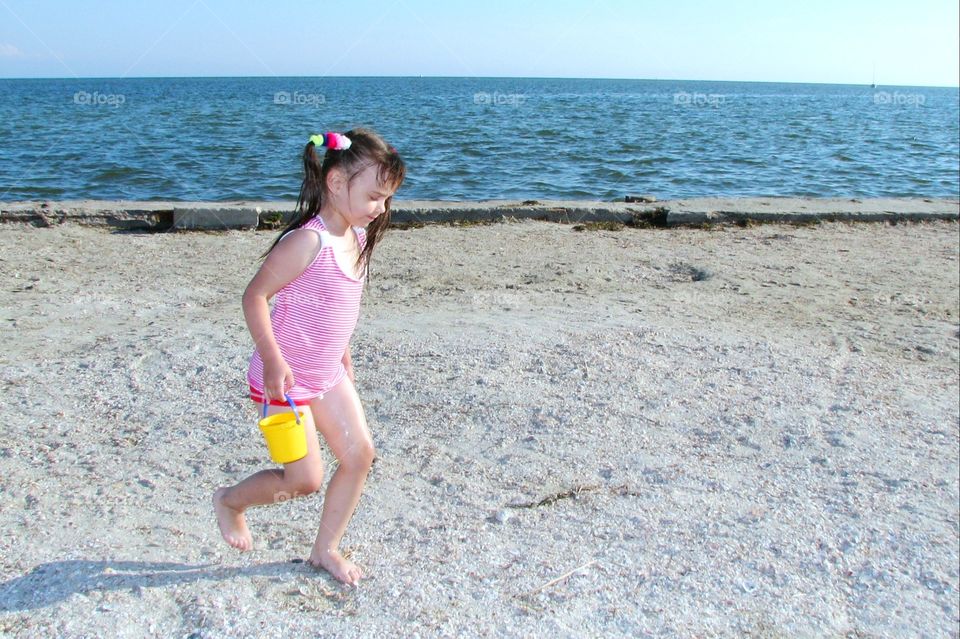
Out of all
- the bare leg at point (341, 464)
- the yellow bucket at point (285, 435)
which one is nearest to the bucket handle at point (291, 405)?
the yellow bucket at point (285, 435)

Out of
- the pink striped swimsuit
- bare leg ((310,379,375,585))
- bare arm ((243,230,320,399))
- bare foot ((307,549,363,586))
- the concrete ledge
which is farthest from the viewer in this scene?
the concrete ledge

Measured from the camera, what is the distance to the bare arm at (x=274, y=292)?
222 cm

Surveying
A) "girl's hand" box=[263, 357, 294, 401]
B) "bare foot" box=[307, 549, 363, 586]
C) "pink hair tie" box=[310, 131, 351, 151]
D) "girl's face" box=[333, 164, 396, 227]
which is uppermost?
"pink hair tie" box=[310, 131, 351, 151]

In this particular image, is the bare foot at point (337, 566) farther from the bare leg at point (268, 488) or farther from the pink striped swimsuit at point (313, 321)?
the pink striped swimsuit at point (313, 321)

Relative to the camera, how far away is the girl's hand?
7.35ft

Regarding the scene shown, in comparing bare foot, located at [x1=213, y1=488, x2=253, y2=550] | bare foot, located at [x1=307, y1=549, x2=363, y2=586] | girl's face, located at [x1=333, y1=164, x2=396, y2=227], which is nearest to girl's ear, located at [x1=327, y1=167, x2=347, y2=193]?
girl's face, located at [x1=333, y1=164, x2=396, y2=227]

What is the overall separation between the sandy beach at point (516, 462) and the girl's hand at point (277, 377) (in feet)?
2.08

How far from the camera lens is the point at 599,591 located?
2.62 meters

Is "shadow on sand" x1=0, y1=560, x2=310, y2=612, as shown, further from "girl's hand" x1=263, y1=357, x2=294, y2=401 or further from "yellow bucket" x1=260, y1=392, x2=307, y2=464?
"girl's hand" x1=263, y1=357, x2=294, y2=401

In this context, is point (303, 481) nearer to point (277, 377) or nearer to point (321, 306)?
point (277, 377)

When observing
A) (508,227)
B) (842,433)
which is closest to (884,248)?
(508,227)

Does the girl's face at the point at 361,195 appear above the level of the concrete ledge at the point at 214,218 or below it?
above

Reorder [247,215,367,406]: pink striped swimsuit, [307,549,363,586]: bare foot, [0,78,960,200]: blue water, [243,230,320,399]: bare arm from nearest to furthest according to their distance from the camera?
1. [243,230,320,399]: bare arm
2. [247,215,367,406]: pink striped swimsuit
3. [307,549,363,586]: bare foot
4. [0,78,960,200]: blue water

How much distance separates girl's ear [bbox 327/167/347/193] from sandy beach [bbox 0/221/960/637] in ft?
A: 3.74
